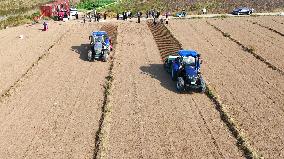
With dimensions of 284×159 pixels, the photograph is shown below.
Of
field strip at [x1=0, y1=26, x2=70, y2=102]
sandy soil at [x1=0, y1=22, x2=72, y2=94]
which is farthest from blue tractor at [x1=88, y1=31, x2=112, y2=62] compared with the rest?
sandy soil at [x1=0, y1=22, x2=72, y2=94]

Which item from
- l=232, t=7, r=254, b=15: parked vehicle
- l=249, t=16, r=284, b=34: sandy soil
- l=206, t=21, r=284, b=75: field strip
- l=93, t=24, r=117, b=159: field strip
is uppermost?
l=232, t=7, r=254, b=15: parked vehicle

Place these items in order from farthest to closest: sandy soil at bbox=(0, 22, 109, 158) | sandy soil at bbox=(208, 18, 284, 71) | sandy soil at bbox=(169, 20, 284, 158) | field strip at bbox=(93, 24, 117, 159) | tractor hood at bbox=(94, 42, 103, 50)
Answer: sandy soil at bbox=(208, 18, 284, 71) < tractor hood at bbox=(94, 42, 103, 50) < sandy soil at bbox=(169, 20, 284, 158) < sandy soil at bbox=(0, 22, 109, 158) < field strip at bbox=(93, 24, 117, 159)

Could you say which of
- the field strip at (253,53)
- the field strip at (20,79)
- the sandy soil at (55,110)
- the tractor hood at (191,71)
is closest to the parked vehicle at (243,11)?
the field strip at (253,53)

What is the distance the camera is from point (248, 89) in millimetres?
21453

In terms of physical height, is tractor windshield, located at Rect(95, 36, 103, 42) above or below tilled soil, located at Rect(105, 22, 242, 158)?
above

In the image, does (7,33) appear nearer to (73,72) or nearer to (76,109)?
(73,72)

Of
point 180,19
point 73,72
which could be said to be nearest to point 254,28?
point 180,19

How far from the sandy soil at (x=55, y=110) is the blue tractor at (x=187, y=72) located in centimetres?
396

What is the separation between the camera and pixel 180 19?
46500 mm

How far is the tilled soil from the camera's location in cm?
1537

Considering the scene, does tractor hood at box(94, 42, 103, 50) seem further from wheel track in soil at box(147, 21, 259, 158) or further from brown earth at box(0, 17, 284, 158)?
wheel track in soil at box(147, 21, 259, 158)

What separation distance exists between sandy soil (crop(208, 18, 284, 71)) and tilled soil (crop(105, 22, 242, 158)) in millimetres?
7801

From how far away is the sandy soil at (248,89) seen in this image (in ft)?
53.9

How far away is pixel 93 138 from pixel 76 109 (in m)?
3.12
